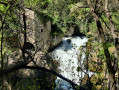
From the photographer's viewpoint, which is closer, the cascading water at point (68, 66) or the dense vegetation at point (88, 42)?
the dense vegetation at point (88, 42)

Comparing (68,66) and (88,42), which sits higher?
(88,42)

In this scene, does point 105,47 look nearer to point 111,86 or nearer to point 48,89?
point 111,86

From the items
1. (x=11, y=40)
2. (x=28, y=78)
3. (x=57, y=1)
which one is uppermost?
(x=57, y=1)

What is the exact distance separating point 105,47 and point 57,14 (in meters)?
12.4

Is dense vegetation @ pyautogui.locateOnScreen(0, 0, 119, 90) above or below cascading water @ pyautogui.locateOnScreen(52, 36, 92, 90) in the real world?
above

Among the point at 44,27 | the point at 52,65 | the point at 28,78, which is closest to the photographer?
the point at 28,78

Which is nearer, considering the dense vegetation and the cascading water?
the dense vegetation

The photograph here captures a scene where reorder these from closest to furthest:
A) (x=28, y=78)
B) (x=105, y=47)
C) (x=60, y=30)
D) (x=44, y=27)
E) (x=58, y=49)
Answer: (x=105, y=47), (x=28, y=78), (x=44, y=27), (x=58, y=49), (x=60, y=30)

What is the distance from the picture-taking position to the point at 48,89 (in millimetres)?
4418

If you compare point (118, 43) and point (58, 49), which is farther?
point (58, 49)

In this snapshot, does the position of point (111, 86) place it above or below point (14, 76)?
above

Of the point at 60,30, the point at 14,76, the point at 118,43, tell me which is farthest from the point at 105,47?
the point at 60,30

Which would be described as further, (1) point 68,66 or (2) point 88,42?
(1) point 68,66

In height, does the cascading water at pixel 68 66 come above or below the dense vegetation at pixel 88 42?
below
